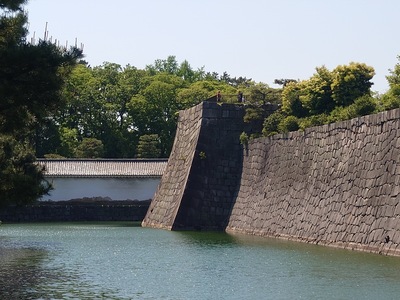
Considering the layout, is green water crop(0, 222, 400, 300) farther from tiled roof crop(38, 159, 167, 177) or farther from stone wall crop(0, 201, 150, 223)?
tiled roof crop(38, 159, 167, 177)

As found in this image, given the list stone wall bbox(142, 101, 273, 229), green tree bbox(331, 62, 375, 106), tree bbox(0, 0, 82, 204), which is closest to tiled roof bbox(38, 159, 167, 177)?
stone wall bbox(142, 101, 273, 229)

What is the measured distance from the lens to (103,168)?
50.2 m

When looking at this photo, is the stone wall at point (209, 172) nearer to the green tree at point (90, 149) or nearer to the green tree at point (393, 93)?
the green tree at point (393, 93)

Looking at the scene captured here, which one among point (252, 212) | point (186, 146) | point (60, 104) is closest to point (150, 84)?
point (186, 146)

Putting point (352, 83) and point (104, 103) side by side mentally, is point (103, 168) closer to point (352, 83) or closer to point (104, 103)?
point (104, 103)

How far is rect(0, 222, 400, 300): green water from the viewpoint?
687 inches

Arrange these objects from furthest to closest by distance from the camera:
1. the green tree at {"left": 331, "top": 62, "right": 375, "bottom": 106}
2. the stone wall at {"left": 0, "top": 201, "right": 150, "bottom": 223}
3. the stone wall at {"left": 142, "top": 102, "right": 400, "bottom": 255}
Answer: the stone wall at {"left": 0, "top": 201, "right": 150, "bottom": 223} < the green tree at {"left": 331, "top": 62, "right": 375, "bottom": 106} < the stone wall at {"left": 142, "top": 102, "right": 400, "bottom": 255}

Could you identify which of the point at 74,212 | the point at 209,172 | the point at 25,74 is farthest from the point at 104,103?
the point at 25,74

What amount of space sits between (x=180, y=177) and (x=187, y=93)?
1253 inches

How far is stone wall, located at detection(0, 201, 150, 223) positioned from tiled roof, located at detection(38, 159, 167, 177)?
5.51 ft

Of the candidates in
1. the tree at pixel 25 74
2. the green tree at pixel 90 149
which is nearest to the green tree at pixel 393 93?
the tree at pixel 25 74

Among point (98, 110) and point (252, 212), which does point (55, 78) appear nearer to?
point (252, 212)

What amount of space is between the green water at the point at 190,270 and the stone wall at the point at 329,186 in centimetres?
64

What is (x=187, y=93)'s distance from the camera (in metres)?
69.1
